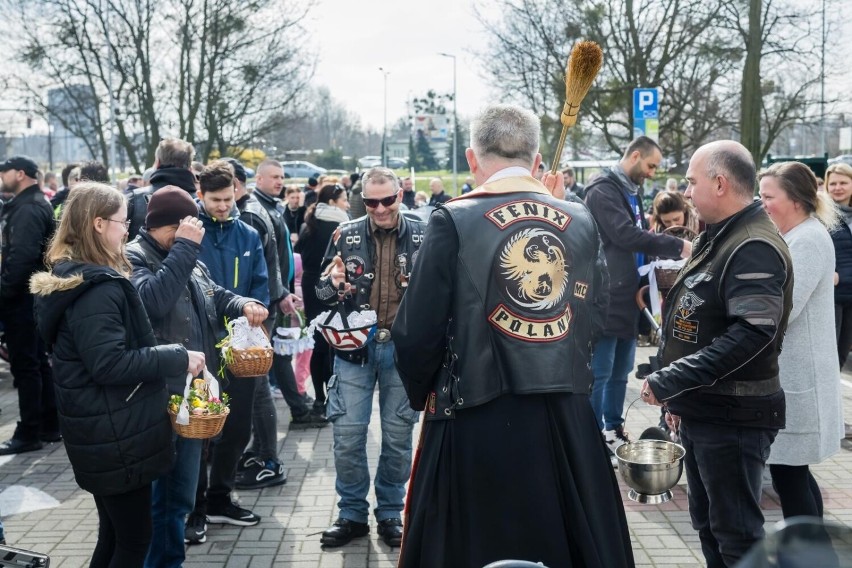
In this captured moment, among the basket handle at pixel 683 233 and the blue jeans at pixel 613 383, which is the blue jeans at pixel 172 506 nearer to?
the blue jeans at pixel 613 383

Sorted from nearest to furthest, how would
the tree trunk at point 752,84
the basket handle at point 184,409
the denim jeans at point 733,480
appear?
the denim jeans at point 733,480
the basket handle at point 184,409
the tree trunk at point 752,84

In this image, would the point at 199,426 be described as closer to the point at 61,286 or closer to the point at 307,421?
the point at 61,286

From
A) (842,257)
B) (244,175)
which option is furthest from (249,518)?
(842,257)

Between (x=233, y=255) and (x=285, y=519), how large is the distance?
1639 millimetres

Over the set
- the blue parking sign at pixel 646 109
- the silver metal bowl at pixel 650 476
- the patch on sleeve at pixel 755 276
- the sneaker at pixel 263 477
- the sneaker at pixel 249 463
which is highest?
the blue parking sign at pixel 646 109

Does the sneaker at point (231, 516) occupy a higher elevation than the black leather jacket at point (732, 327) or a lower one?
lower

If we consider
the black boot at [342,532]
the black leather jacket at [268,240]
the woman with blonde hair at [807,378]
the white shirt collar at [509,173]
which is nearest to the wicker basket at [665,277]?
the woman with blonde hair at [807,378]

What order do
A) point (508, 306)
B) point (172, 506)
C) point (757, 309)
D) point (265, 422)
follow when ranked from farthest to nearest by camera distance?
point (265, 422)
point (172, 506)
point (757, 309)
point (508, 306)

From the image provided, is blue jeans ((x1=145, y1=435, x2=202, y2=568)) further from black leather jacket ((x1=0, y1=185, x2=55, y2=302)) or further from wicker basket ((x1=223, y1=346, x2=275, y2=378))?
black leather jacket ((x1=0, y1=185, x2=55, y2=302))

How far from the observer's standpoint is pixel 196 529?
196 inches

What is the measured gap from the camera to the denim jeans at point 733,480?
3.49 m

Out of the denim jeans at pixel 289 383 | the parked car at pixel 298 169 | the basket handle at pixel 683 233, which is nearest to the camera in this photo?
the basket handle at pixel 683 233

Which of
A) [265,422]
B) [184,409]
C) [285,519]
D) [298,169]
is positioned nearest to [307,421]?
[265,422]

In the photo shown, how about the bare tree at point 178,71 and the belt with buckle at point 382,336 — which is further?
the bare tree at point 178,71
